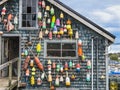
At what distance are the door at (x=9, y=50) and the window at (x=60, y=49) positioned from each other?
250cm

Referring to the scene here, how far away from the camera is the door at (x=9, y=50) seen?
23.2 meters

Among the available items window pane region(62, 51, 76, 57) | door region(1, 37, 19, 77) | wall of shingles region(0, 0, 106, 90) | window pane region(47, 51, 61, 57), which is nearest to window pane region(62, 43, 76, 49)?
window pane region(62, 51, 76, 57)

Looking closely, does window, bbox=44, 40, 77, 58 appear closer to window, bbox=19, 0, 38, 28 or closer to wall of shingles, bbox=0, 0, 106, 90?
wall of shingles, bbox=0, 0, 106, 90

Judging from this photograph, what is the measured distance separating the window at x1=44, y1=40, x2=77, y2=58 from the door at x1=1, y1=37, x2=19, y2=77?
2.50 meters

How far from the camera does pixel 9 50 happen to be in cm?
2405

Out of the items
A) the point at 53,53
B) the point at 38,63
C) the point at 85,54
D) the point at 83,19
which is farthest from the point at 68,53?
the point at 83,19

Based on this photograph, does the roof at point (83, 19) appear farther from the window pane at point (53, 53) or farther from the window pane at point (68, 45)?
the window pane at point (53, 53)

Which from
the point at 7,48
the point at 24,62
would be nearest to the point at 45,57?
the point at 24,62

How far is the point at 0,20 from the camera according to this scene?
22438 millimetres

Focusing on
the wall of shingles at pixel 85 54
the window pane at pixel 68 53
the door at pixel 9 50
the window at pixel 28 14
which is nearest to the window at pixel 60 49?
the window pane at pixel 68 53

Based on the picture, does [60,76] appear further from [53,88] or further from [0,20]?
[0,20]

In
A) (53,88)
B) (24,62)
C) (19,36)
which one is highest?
(19,36)

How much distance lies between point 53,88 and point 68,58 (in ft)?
5.92

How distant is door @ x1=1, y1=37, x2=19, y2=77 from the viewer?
23.2 meters
